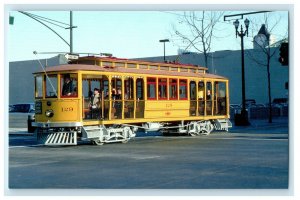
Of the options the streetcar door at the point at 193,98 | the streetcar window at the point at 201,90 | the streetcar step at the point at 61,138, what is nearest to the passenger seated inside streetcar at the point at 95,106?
the streetcar step at the point at 61,138

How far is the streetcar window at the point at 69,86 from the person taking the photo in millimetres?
19406

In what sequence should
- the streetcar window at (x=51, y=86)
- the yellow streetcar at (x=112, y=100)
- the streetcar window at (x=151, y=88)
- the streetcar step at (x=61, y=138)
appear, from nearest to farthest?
the streetcar step at (x=61, y=138) → the yellow streetcar at (x=112, y=100) → the streetcar window at (x=51, y=86) → the streetcar window at (x=151, y=88)

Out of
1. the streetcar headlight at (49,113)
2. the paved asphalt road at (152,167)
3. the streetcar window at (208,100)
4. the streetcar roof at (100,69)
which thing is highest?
the streetcar roof at (100,69)

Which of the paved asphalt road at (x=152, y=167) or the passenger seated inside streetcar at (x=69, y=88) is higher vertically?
the passenger seated inside streetcar at (x=69, y=88)

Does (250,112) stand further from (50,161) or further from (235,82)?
(50,161)

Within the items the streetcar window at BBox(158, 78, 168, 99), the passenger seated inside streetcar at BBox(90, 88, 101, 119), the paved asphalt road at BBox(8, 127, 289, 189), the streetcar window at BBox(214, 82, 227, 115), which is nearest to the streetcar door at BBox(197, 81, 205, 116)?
the streetcar window at BBox(214, 82, 227, 115)

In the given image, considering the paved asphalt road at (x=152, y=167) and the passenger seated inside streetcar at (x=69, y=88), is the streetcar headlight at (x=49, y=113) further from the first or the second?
the paved asphalt road at (x=152, y=167)

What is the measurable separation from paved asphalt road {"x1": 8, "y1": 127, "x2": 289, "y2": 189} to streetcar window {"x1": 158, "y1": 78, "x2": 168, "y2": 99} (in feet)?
12.4

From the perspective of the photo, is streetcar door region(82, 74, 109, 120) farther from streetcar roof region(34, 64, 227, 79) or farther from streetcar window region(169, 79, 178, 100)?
streetcar window region(169, 79, 178, 100)

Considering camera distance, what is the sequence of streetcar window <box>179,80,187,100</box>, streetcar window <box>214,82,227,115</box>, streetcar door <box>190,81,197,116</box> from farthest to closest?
streetcar window <box>214,82,227,115</box>, streetcar door <box>190,81,197,116</box>, streetcar window <box>179,80,187,100</box>

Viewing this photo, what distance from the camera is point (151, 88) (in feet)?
73.4

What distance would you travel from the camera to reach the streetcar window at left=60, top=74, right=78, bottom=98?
63.7 ft

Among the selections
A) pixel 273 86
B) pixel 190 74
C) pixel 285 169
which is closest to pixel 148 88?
pixel 190 74

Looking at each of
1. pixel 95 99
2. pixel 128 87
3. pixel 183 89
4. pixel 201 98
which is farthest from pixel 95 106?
pixel 201 98
